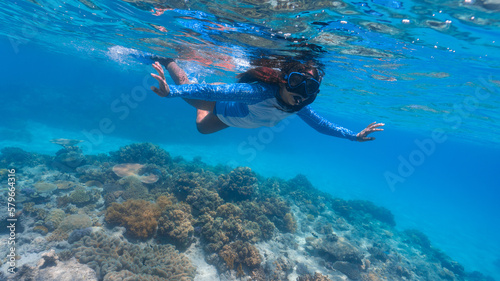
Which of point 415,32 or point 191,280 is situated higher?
point 415,32

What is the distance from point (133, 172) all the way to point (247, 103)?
10948 mm

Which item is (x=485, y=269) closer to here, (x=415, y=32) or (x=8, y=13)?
(x=415, y=32)

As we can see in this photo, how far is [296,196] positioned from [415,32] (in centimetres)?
1217

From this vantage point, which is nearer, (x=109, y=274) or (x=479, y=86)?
(x=109, y=274)

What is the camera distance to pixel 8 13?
1634cm

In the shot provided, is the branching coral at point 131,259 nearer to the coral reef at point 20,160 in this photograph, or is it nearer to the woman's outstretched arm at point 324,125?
the woman's outstretched arm at point 324,125

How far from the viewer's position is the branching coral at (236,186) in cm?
1070

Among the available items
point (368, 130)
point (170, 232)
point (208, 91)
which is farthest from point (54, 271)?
point (368, 130)

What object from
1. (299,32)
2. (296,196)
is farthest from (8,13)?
(296,196)

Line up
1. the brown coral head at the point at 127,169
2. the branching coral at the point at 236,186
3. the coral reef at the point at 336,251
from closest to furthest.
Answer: the coral reef at the point at 336,251
the branching coral at the point at 236,186
the brown coral head at the point at 127,169

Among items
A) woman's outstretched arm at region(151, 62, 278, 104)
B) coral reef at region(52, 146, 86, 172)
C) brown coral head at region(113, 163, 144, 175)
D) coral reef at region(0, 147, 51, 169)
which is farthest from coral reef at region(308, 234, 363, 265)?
coral reef at region(0, 147, 51, 169)

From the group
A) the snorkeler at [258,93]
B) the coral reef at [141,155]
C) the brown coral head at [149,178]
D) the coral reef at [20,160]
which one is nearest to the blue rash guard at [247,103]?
the snorkeler at [258,93]

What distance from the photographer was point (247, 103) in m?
3.80

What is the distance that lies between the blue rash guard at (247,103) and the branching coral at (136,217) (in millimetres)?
4730
